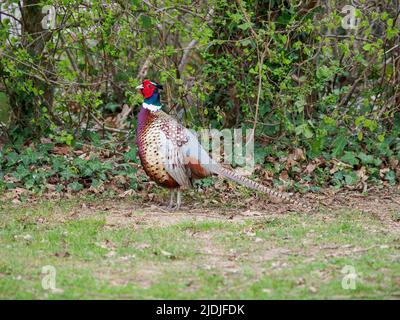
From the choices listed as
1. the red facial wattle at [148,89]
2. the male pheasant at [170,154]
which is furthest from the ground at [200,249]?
the red facial wattle at [148,89]

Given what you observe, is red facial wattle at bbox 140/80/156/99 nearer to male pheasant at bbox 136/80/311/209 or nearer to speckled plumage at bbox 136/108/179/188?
male pheasant at bbox 136/80/311/209

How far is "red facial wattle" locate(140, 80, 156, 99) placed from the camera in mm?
7688

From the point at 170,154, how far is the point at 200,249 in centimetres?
169

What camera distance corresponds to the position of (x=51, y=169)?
8438 millimetres

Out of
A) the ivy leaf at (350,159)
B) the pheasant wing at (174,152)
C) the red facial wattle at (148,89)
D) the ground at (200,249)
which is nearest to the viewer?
the ground at (200,249)

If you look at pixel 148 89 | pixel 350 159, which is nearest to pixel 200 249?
pixel 148 89

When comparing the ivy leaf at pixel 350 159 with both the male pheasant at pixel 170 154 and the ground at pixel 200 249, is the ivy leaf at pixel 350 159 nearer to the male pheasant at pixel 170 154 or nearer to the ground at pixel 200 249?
the ground at pixel 200 249

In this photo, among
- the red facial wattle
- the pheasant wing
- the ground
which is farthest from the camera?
the red facial wattle

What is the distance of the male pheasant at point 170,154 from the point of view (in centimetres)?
746

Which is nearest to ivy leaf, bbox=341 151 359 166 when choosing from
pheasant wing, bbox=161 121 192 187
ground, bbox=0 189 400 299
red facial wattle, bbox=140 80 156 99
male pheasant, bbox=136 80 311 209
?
ground, bbox=0 189 400 299

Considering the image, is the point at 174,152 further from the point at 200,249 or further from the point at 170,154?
the point at 200,249

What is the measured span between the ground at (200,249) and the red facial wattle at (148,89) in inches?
43.6

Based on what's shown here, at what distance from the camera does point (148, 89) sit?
7695 mm

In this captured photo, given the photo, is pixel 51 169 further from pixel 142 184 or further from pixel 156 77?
pixel 156 77
